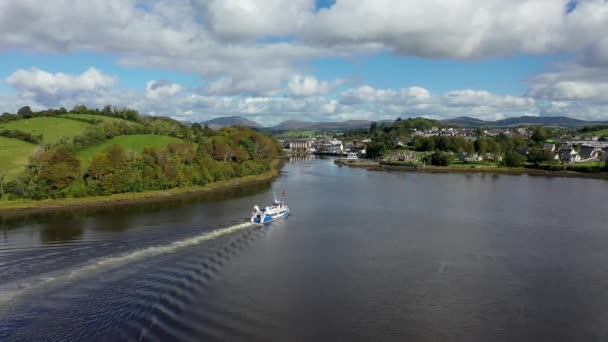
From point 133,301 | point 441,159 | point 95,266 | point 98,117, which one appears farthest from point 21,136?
point 441,159

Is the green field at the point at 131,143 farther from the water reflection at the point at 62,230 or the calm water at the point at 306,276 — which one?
the water reflection at the point at 62,230

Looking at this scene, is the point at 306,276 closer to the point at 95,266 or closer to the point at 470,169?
the point at 95,266

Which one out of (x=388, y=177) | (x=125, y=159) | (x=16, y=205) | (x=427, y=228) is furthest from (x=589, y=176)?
(x=16, y=205)

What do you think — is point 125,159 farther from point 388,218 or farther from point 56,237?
point 388,218

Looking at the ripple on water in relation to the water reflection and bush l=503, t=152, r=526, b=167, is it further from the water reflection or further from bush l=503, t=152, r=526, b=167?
bush l=503, t=152, r=526, b=167

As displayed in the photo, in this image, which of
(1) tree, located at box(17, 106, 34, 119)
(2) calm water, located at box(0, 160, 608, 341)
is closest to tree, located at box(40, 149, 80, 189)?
(2) calm water, located at box(0, 160, 608, 341)

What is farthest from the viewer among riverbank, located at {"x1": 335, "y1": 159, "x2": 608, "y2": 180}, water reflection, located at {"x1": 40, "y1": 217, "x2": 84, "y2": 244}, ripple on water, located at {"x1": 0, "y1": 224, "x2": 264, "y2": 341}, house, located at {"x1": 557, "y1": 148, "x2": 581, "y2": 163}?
house, located at {"x1": 557, "y1": 148, "x2": 581, "y2": 163}
